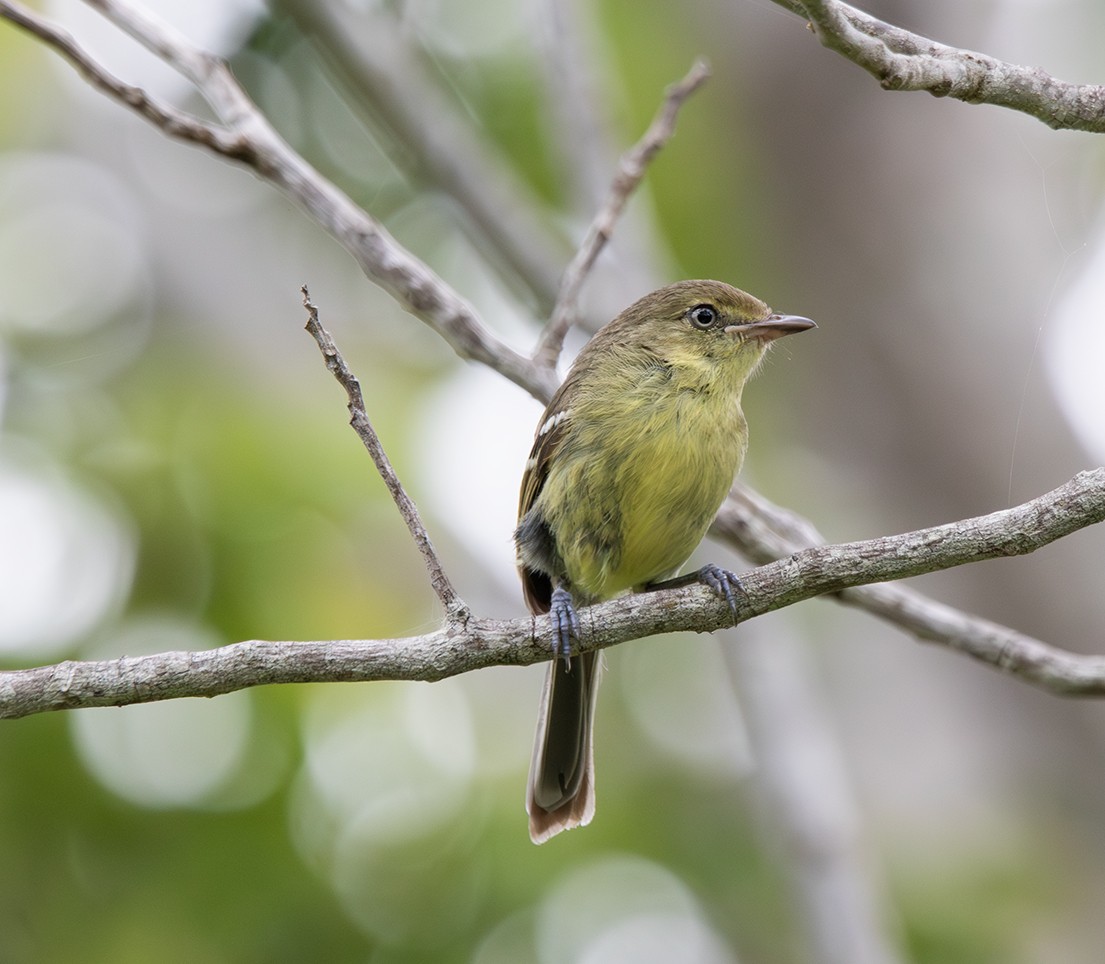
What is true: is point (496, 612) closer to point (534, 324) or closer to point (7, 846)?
point (534, 324)

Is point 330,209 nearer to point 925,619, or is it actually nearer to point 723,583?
point 723,583

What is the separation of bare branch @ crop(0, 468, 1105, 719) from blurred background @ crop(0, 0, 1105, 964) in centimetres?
139

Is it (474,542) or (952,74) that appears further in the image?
(474,542)

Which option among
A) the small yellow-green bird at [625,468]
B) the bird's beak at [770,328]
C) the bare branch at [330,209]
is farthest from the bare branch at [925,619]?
the bare branch at [330,209]

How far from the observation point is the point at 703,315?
4.68 m

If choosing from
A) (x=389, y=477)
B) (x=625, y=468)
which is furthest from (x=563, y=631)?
(x=625, y=468)

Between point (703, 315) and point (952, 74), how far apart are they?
1.92 metres

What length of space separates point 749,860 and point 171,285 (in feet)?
16.6

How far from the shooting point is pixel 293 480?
5.86 metres

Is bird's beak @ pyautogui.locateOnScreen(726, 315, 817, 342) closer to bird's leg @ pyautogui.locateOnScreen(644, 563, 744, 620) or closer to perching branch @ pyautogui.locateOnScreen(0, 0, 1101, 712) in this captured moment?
perching branch @ pyautogui.locateOnScreen(0, 0, 1101, 712)

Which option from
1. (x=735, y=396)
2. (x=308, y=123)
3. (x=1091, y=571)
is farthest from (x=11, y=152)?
(x=1091, y=571)

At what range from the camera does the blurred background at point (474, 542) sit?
502cm

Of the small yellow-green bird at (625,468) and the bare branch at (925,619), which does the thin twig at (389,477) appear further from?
the bare branch at (925,619)

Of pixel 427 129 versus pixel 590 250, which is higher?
pixel 427 129
